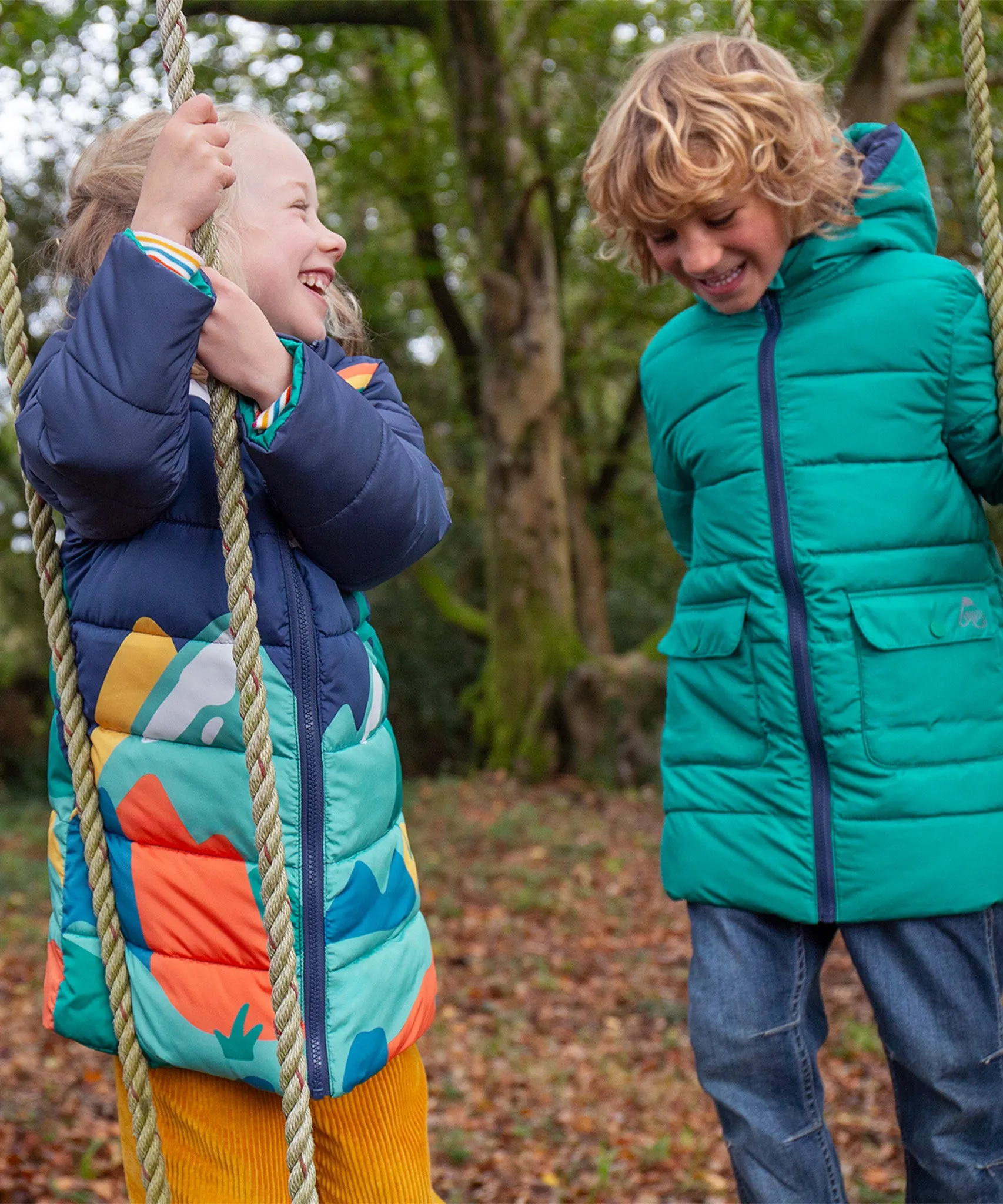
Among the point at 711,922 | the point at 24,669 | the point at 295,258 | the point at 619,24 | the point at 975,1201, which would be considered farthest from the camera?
the point at 24,669

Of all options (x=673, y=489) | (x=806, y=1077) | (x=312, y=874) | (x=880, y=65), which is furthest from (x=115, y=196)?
(x=880, y=65)

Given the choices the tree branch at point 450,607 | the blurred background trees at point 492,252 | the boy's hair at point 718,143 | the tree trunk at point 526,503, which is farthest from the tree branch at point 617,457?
the boy's hair at point 718,143

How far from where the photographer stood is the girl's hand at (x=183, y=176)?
144 centimetres

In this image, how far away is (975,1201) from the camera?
1978 mm

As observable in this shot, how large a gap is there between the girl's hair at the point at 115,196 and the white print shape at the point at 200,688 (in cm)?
48

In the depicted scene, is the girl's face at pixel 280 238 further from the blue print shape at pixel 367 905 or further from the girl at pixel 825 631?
the blue print shape at pixel 367 905

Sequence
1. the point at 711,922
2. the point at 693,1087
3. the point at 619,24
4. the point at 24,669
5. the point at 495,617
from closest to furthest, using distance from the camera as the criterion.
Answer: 1. the point at 711,922
2. the point at 693,1087
3. the point at 495,617
4. the point at 619,24
5. the point at 24,669

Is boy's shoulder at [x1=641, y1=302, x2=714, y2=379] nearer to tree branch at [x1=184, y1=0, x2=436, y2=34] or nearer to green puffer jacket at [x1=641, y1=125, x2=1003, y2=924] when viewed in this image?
green puffer jacket at [x1=641, y1=125, x2=1003, y2=924]

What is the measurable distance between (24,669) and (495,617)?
5944 mm

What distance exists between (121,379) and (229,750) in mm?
480

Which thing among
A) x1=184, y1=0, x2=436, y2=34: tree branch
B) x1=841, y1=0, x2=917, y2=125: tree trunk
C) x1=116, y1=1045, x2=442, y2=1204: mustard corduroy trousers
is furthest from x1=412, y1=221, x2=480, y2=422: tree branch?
x1=116, y1=1045, x2=442, y2=1204: mustard corduroy trousers

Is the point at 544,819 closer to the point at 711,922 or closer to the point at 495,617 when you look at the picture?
the point at 495,617

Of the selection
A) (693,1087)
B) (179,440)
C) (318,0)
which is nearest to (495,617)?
(318,0)

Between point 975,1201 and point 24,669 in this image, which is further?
point 24,669
